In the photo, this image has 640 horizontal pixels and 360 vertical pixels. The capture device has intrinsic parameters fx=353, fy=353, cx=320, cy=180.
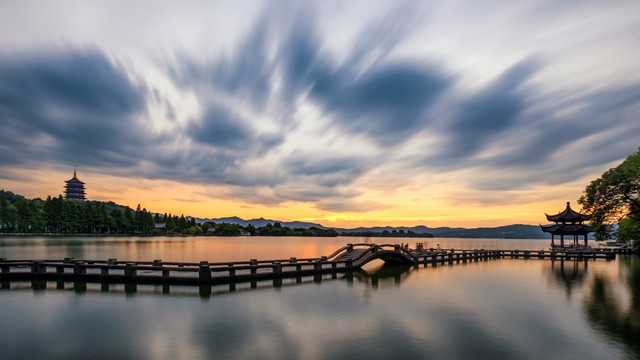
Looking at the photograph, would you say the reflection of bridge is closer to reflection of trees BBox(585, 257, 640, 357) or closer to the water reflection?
the water reflection

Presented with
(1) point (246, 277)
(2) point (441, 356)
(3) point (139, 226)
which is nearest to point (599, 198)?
(2) point (441, 356)

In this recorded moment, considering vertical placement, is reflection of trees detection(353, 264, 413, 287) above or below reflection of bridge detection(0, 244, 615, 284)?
below

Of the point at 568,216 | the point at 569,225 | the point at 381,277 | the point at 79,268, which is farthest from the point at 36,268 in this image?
the point at 569,225

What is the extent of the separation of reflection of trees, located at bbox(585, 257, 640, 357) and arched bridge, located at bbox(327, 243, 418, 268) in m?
18.2

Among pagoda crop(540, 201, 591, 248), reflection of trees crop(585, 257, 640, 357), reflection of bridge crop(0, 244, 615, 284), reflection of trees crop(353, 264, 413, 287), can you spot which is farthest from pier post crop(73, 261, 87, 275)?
pagoda crop(540, 201, 591, 248)

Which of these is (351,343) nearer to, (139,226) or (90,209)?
(90,209)

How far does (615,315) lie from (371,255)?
71.5 ft

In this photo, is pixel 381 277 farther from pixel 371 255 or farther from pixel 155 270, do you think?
pixel 155 270

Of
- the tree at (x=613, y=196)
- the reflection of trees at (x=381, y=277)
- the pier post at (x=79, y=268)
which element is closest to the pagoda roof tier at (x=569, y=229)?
the tree at (x=613, y=196)

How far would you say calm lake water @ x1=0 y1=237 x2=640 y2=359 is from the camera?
11.5 m

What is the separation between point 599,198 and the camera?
96.4 feet

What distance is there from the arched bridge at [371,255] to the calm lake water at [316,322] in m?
10.5

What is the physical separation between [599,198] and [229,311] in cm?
3072

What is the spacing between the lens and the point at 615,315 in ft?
54.5
